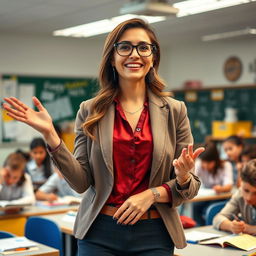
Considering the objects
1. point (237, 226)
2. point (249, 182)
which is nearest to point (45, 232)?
point (237, 226)

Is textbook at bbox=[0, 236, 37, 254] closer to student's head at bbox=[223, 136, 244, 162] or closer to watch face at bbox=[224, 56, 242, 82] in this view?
student's head at bbox=[223, 136, 244, 162]

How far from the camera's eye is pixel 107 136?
177 centimetres

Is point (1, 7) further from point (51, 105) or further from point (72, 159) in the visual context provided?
point (72, 159)

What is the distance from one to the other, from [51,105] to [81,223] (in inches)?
275

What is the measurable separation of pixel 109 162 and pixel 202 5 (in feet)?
15.1

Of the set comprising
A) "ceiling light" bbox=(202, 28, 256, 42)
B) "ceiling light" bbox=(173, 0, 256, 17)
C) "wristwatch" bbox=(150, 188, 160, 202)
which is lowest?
"wristwatch" bbox=(150, 188, 160, 202)

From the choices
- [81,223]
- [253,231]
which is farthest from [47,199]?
[81,223]

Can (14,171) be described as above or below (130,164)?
below

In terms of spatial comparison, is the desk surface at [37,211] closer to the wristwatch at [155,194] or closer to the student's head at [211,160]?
the student's head at [211,160]

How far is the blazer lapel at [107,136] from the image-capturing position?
1.74 meters

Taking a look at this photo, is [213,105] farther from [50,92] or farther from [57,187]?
[57,187]

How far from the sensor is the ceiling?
19.5ft

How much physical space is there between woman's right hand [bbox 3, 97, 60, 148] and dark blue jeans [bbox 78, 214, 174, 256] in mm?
318

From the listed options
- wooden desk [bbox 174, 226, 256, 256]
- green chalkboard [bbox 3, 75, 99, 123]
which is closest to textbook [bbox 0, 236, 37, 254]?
wooden desk [bbox 174, 226, 256, 256]
